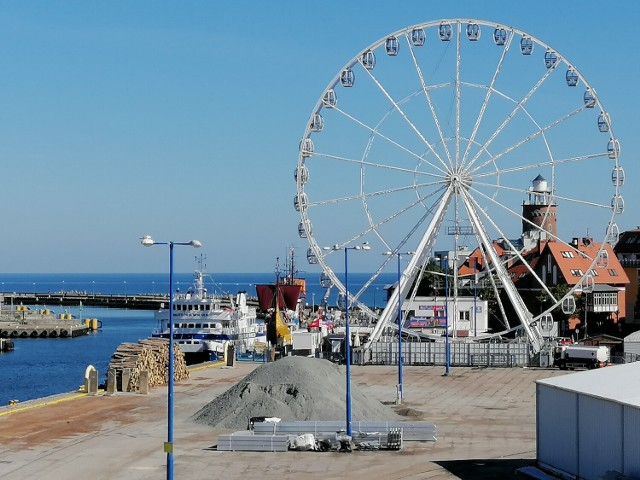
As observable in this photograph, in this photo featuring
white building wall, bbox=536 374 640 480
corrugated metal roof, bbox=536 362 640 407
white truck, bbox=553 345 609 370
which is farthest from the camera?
white truck, bbox=553 345 609 370

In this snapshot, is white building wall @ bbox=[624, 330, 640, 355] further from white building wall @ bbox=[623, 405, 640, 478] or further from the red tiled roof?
white building wall @ bbox=[623, 405, 640, 478]

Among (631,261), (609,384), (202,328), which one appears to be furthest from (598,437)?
(631,261)

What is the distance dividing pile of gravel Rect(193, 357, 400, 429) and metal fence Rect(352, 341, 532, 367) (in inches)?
1034

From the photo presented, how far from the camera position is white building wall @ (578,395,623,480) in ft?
103

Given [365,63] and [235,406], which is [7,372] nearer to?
[365,63]

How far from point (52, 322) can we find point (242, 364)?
3303 inches

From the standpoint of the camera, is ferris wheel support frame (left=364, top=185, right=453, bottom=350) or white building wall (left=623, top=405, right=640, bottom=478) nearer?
white building wall (left=623, top=405, right=640, bottom=478)

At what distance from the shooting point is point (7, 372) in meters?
101

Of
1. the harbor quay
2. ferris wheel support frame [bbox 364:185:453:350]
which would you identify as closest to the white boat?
ferris wheel support frame [bbox 364:185:453:350]

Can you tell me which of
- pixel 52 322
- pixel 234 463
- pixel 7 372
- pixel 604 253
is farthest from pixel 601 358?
pixel 52 322

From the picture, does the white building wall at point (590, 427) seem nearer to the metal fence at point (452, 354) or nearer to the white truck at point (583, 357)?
the white truck at point (583, 357)

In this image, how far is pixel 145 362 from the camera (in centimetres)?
6197

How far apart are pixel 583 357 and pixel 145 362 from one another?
26557 millimetres

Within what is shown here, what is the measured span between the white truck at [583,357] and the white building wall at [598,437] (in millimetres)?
36389
